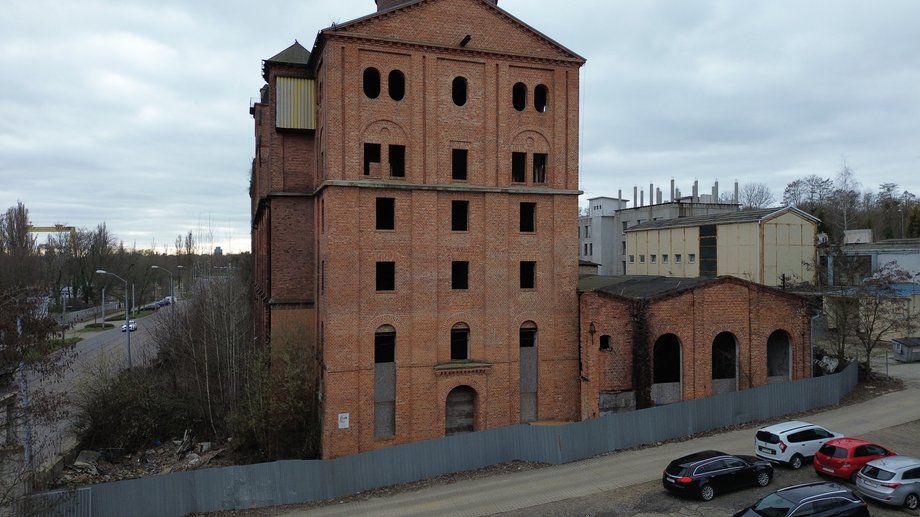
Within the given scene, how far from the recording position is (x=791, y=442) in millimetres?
19344

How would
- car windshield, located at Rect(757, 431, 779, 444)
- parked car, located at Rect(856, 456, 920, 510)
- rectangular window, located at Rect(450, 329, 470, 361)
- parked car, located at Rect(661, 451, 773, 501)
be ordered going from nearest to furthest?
parked car, located at Rect(856, 456, 920, 510) < parked car, located at Rect(661, 451, 773, 501) < car windshield, located at Rect(757, 431, 779, 444) < rectangular window, located at Rect(450, 329, 470, 361)

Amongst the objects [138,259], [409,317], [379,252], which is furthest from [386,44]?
[138,259]

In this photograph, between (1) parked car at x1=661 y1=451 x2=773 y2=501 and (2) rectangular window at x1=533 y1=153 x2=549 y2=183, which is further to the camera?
(2) rectangular window at x1=533 y1=153 x2=549 y2=183

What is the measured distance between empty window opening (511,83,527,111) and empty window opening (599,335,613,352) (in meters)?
10.8

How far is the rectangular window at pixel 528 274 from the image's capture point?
2705 cm

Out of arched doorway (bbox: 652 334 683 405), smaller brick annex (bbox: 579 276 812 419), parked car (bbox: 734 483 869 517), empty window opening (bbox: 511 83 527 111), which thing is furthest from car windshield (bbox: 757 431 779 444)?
empty window opening (bbox: 511 83 527 111)

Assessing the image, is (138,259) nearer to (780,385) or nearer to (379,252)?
(379,252)

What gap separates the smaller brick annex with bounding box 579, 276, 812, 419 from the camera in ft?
82.7

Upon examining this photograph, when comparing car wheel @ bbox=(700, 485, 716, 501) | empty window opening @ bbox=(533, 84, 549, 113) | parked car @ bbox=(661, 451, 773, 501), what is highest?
empty window opening @ bbox=(533, 84, 549, 113)

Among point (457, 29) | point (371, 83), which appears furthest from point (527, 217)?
point (371, 83)

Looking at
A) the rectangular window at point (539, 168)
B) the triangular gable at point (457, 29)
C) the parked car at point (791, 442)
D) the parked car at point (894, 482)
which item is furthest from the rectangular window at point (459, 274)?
the parked car at point (894, 482)

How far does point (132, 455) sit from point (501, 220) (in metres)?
19.5

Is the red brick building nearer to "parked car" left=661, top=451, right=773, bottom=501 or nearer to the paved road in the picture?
the paved road

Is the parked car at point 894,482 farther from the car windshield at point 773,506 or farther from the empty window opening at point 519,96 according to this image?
the empty window opening at point 519,96
